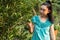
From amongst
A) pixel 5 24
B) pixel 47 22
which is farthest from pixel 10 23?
pixel 47 22

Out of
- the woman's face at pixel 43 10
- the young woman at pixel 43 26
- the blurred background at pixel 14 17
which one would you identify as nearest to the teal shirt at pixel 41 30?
the young woman at pixel 43 26

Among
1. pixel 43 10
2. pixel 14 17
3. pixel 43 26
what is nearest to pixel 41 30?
pixel 43 26

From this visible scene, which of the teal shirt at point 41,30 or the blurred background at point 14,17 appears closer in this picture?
the teal shirt at point 41,30

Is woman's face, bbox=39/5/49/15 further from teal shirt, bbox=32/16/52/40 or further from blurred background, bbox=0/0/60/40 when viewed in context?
blurred background, bbox=0/0/60/40

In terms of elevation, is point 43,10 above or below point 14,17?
above

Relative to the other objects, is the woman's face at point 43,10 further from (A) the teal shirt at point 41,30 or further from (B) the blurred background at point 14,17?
(B) the blurred background at point 14,17

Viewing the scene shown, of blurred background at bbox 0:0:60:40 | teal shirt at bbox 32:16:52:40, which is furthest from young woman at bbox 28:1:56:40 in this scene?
blurred background at bbox 0:0:60:40

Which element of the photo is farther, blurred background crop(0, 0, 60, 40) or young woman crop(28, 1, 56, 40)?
blurred background crop(0, 0, 60, 40)

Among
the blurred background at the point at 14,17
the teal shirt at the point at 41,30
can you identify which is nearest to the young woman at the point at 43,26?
the teal shirt at the point at 41,30

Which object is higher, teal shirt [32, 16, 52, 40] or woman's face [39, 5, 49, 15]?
woman's face [39, 5, 49, 15]

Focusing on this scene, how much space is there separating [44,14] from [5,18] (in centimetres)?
77

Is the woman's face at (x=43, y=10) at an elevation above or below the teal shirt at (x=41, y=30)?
above

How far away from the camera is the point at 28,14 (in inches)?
197

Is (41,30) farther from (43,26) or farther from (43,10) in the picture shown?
(43,10)
